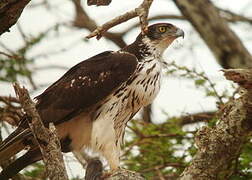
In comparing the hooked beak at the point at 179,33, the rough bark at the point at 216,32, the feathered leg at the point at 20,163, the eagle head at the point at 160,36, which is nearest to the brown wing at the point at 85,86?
the feathered leg at the point at 20,163

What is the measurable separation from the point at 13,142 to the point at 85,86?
910mm

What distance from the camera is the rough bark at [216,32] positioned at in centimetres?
930

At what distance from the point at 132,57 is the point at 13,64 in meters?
1.79

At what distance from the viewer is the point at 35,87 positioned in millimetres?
7938

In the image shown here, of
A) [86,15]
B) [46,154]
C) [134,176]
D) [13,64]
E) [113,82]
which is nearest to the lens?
[46,154]

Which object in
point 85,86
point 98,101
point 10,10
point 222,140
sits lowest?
point 222,140

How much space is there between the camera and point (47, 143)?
13.5ft

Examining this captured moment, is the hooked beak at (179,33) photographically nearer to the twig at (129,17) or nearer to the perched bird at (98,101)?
the perched bird at (98,101)

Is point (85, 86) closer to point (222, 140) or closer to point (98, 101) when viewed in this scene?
point (98, 101)

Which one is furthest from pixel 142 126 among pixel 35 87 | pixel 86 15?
pixel 86 15

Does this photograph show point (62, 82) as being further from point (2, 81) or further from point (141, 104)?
point (2, 81)

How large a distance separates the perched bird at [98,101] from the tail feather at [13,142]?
0.5 inches

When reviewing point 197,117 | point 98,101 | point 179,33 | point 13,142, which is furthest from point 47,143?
point 197,117

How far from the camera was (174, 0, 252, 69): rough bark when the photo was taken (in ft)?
30.5
